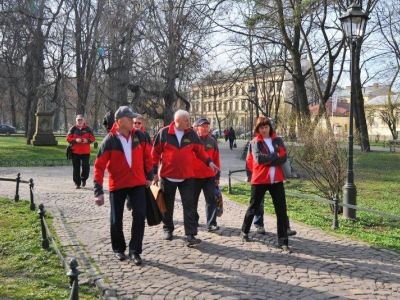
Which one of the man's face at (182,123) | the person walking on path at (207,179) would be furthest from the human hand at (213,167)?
the man's face at (182,123)

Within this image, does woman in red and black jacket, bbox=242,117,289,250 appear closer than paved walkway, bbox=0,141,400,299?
No

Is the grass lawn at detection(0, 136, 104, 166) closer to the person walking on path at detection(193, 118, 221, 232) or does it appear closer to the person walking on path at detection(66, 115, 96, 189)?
the person walking on path at detection(66, 115, 96, 189)

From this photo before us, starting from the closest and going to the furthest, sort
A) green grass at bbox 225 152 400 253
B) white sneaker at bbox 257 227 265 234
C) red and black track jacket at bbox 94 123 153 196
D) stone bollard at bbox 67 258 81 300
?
stone bollard at bbox 67 258 81 300, red and black track jacket at bbox 94 123 153 196, white sneaker at bbox 257 227 265 234, green grass at bbox 225 152 400 253

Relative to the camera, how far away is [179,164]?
5934 millimetres

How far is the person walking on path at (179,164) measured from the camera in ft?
19.5

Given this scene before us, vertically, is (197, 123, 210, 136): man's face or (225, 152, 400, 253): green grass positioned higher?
(197, 123, 210, 136): man's face

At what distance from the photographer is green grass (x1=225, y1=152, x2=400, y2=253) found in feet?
23.2

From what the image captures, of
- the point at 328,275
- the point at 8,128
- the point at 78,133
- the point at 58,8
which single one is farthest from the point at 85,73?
the point at 8,128

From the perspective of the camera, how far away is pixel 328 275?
4.89m

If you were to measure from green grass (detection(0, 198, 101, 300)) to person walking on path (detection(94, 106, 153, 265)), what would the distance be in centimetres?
86

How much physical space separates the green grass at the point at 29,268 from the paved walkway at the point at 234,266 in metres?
0.29

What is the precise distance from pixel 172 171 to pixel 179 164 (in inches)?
5.5

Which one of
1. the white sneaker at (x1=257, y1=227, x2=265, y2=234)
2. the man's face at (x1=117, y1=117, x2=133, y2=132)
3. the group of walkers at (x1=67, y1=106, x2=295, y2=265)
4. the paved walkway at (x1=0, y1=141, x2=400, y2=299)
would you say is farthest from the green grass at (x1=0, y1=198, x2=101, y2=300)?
the white sneaker at (x1=257, y1=227, x2=265, y2=234)

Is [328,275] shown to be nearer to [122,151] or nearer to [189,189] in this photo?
[189,189]
